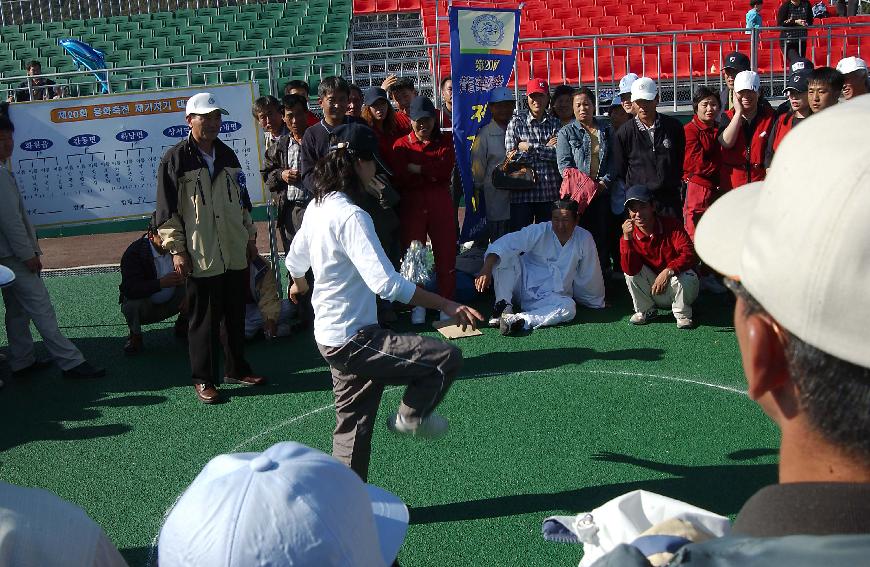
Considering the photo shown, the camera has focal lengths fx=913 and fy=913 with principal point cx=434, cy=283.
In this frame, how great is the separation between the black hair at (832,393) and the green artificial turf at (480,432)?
3.08 meters

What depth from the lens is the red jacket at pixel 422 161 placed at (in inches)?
317

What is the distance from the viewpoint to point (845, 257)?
100 cm

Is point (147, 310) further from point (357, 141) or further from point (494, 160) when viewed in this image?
point (357, 141)

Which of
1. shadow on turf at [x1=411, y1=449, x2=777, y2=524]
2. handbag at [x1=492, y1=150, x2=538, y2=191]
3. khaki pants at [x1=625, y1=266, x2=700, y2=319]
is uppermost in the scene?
handbag at [x1=492, y1=150, x2=538, y2=191]

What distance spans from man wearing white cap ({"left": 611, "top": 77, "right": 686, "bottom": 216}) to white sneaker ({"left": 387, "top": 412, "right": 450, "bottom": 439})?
467cm

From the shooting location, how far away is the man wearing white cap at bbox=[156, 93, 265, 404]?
6.20 metres

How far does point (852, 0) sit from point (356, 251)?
17.5m

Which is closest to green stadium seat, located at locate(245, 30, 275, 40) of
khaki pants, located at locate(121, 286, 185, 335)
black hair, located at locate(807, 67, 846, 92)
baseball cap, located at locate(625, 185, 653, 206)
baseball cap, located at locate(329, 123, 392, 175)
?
khaki pants, located at locate(121, 286, 185, 335)

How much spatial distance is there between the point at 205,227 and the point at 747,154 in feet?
16.5

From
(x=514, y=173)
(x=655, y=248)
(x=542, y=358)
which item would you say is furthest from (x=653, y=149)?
(x=542, y=358)

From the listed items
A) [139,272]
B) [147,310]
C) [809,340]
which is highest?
[809,340]

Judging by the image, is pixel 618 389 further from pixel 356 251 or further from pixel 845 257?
pixel 845 257

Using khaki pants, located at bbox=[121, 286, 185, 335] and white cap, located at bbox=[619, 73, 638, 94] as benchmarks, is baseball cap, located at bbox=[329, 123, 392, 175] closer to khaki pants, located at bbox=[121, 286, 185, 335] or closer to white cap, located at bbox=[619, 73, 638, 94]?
khaki pants, located at bbox=[121, 286, 185, 335]

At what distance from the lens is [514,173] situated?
8469 mm
